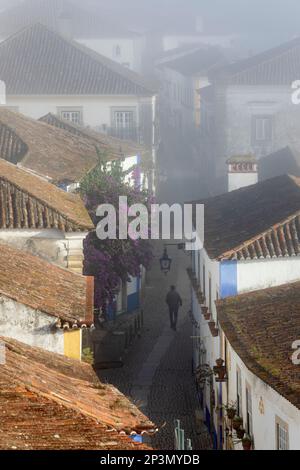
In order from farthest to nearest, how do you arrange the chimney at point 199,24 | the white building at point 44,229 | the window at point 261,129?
1. the chimney at point 199,24
2. the window at point 261,129
3. the white building at point 44,229

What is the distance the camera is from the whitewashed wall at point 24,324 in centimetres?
1822

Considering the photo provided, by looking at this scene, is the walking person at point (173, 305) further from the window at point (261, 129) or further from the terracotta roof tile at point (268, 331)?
the window at point (261, 129)

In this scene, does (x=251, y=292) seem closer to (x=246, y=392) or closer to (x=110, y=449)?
(x=246, y=392)

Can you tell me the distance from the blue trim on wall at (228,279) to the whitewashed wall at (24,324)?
14.9 feet

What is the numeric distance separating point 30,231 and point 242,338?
5492 mm

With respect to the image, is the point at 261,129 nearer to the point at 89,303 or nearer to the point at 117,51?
the point at 117,51

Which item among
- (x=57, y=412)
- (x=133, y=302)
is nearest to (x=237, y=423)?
(x=57, y=412)

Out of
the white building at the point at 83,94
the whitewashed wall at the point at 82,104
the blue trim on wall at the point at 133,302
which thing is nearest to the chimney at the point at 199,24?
the white building at the point at 83,94

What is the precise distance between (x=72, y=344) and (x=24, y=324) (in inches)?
38.9

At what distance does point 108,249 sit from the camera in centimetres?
3155

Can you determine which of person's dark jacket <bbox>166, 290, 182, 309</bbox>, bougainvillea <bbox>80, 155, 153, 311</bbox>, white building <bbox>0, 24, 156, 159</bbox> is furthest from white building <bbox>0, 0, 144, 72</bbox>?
person's dark jacket <bbox>166, 290, 182, 309</bbox>

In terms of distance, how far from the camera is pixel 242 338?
19.0 metres

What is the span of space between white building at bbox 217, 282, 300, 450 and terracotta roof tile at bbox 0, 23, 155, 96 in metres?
32.0

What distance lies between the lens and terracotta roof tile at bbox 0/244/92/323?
18.7m
